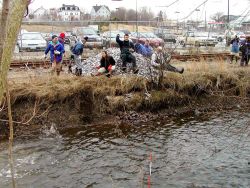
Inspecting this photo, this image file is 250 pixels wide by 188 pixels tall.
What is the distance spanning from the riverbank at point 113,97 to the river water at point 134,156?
734mm

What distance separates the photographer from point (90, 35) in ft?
88.5

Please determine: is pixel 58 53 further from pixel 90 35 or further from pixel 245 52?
pixel 90 35

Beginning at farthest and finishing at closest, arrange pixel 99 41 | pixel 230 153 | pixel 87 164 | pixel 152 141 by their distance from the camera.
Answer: pixel 99 41
pixel 152 141
pixel 230 153
pixel 87 164

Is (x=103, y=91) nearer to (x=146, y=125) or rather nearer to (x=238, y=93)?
(x=146, y=125)

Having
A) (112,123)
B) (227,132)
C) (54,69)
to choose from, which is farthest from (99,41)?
(227,132)

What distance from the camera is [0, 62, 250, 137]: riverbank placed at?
40.5 feet

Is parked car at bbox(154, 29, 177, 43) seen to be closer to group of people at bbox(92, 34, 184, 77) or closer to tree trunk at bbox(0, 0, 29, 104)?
group of people at bbox(92, 34, 184, 77)

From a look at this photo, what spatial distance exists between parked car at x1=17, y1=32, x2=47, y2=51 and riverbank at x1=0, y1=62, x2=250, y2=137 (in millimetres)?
10585

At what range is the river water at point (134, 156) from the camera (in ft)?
25.8

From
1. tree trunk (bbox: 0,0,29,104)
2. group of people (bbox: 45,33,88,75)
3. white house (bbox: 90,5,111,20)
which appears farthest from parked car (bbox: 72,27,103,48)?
tree trunk (bbox: 0,0,29,104)

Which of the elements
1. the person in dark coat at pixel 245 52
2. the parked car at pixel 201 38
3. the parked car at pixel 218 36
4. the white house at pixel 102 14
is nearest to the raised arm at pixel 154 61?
the person in dark coat at pixel 245 52

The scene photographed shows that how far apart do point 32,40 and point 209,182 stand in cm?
1907

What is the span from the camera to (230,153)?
9.54m

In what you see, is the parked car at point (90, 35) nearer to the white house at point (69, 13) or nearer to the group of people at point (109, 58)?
the white house at point (69, 13)
